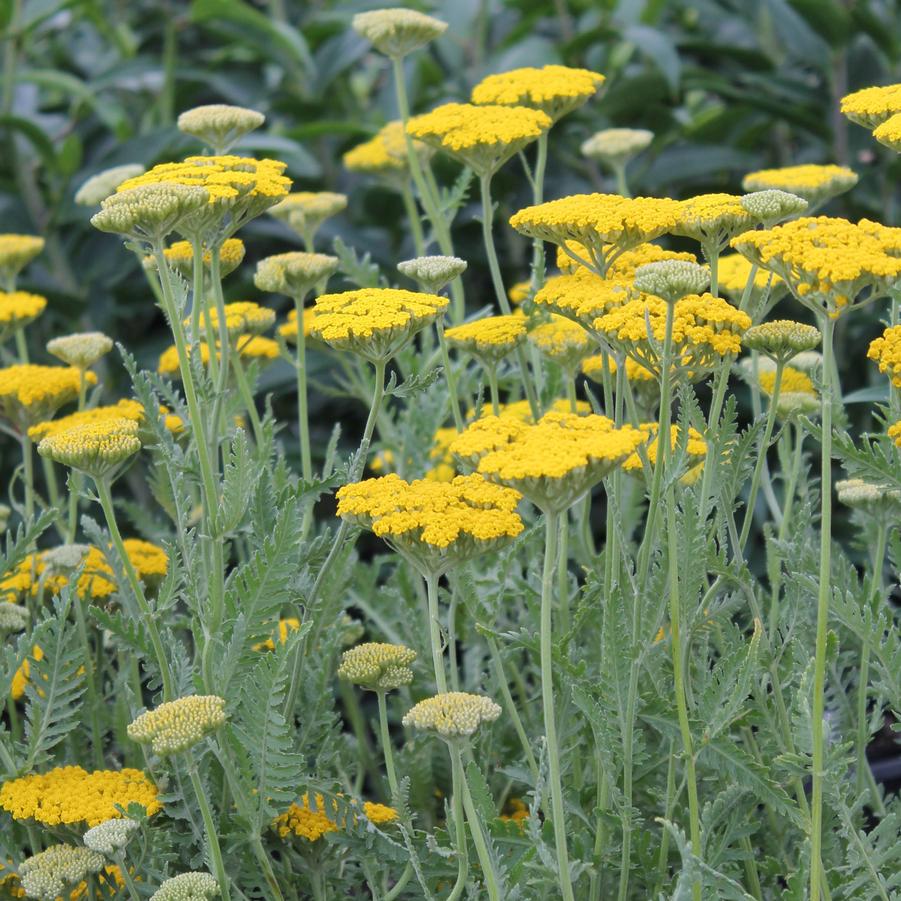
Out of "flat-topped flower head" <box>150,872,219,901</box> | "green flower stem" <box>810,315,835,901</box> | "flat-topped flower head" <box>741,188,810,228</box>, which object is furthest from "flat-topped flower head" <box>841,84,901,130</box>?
"flat-topped flower head" <box>150,872,219,901</box>

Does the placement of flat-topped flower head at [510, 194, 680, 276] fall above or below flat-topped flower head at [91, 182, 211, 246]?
below

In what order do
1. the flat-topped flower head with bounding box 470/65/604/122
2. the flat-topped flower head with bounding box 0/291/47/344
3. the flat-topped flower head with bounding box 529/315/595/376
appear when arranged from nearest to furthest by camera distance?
the flat-topped flower head with bounding box 529/315/595/376, the flat-topped flower head with bounding box 470/65/604/122, the flat-topped flower head with bounding box 0/291/47/344

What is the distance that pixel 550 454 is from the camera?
1.21 m

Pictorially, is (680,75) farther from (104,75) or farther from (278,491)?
(278,491)

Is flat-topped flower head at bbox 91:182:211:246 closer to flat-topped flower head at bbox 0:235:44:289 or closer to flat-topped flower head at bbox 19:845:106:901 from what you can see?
flat-topped flower head at bbox 19:845:106:901

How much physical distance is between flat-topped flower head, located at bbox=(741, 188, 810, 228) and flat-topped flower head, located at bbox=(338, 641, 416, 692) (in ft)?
1.95

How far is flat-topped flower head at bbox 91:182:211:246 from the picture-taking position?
1385 millimetres

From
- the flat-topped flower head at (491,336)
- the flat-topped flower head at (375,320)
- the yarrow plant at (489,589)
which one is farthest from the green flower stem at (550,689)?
the flat-topped flower head at (491,336)

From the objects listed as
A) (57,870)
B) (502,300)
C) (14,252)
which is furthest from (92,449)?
(14,252)

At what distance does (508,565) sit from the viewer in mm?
1685

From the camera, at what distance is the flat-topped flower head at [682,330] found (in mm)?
1333

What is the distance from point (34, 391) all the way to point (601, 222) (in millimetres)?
888

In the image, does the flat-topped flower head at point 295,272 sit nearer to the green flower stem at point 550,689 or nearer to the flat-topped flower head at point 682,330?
the flat-topped flower head at point 682,330

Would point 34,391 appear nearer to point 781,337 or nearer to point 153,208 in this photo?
point 153,208
